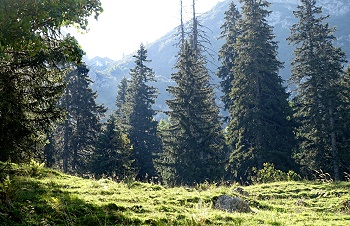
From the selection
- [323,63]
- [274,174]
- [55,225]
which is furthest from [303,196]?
[323,63]

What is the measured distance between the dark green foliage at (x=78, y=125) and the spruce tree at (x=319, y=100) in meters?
23.9

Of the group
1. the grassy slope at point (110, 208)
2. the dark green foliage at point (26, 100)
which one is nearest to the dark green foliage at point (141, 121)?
the dark green foliage at point (26, 100)

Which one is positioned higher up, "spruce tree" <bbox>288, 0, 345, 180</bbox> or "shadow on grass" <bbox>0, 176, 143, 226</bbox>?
"spruce tree" <bbox>288, 0, 345, 180</bbox>

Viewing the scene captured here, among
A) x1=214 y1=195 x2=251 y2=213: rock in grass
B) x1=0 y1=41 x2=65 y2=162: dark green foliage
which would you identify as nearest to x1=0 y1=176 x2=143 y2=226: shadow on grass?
x1=214 y1=195 x2=251 y2=213: rock in grass

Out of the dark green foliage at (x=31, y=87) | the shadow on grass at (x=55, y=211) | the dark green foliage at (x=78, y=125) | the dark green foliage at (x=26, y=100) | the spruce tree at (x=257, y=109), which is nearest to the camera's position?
the shadow on grass at (x=55, y=211)

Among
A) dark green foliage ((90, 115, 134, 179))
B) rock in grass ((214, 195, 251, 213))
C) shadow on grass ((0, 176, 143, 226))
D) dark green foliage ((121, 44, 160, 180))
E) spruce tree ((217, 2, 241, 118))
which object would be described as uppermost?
spruce tree ((217, 2, 241, 118))

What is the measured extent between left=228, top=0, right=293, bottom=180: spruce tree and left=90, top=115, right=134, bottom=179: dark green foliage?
10.8m

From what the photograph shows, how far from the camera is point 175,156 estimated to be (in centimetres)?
3159

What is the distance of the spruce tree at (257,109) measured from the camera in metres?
30.1

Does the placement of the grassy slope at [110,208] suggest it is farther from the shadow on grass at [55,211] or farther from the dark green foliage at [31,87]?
the dark green foliage at [31,87]

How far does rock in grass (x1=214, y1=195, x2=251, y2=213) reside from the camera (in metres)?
10.1

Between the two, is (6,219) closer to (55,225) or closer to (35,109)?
(55,225)

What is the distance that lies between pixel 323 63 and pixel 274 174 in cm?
1505

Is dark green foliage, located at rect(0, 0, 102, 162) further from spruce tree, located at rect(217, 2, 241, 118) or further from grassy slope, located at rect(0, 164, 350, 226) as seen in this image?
spruce tree, located at rect(217, 2, 241, 118)
